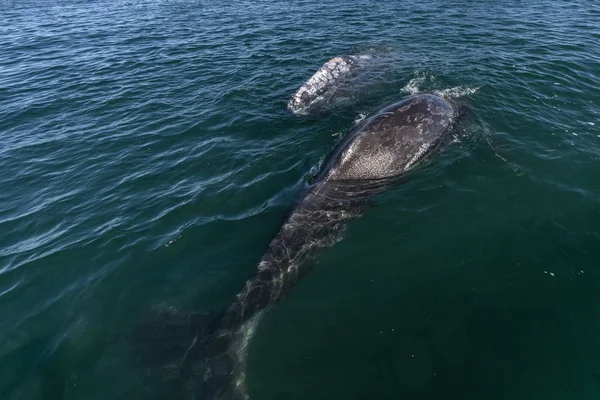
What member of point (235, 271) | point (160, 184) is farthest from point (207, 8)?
point (235, 271)

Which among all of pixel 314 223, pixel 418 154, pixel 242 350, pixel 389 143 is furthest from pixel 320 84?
pixel 242 350

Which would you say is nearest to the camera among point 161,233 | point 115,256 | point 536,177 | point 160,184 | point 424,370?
point 424,370

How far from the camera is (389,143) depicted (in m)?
16.7

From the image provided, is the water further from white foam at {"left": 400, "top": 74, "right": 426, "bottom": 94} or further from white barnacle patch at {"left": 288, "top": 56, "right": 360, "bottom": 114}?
white barnacle patch at {"left": 288, "top": 56, "right": 360, "bottom": 114}

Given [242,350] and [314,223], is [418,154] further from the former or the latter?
[242,350]

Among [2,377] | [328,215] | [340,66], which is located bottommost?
[2,377]

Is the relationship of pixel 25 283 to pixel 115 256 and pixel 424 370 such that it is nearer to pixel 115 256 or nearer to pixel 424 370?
pixel 115 256

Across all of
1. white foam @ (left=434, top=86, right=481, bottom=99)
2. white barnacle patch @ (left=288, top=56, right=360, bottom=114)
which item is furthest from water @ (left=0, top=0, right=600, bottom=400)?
white barnacle patch @ (left=288, top=56, right=360, bottom=114)

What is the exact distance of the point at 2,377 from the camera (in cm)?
1076

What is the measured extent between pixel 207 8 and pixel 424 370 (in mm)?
43149

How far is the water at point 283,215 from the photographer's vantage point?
10.6 m

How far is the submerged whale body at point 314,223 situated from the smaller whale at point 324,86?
→ 16.6ft

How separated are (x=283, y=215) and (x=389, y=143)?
18.6 feet

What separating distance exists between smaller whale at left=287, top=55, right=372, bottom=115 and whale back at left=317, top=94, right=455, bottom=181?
16.1 feet
